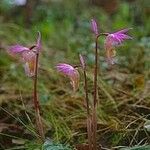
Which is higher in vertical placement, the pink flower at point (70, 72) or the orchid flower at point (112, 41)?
the orchid flower at point (112, 41)

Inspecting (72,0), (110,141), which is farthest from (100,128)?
(72,0)

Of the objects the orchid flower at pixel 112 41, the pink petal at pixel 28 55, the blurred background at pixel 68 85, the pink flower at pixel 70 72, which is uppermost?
the orchid flower at pixel 112 41

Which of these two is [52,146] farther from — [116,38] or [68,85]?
[68,85]

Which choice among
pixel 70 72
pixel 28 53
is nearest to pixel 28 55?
pixel 28 53

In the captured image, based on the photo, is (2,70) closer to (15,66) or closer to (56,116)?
(15,66)

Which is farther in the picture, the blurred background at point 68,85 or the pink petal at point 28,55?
the blurred background at point 68,85

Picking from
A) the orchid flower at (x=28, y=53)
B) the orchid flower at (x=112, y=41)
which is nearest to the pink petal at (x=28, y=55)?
the orchid flower at (x=28, y=53)

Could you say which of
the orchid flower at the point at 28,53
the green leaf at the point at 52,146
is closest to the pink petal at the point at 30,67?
the orchid flower at the point at 28,53

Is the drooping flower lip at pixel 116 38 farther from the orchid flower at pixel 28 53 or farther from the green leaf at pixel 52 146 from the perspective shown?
the green leaf at pixel 52 146

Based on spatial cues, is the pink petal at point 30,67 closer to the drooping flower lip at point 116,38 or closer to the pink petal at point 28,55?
the pink petal at point 28,55
